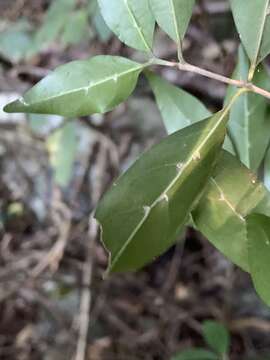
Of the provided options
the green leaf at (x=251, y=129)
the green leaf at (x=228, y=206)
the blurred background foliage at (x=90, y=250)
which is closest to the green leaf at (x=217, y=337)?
the blurred background foliage at (x=90, y=250)

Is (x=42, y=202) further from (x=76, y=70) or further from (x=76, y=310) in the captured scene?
(x=76, y=70)

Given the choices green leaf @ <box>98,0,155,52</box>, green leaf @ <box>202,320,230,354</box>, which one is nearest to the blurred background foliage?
green leaf @ <box>202,320,230,354</box>

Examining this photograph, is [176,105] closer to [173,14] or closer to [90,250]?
[173,14]

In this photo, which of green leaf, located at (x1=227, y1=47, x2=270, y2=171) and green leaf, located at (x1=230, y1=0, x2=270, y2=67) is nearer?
green leaf, located at (x1=230, y1=0, x2=270, y2=67)

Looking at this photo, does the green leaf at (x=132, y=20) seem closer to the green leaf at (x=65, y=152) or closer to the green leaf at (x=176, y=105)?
the green leaf at (x=176, y=105)

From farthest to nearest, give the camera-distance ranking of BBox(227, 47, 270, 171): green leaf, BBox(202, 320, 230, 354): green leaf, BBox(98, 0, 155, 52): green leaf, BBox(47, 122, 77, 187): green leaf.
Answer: BBox(47, 122, 77, 187): green leaf → BBox(202, 320, 230, 354): green leaf → BBox(227, 47, 270, 171): green leaf → BBox(98, 0, 155, 52): green leaf

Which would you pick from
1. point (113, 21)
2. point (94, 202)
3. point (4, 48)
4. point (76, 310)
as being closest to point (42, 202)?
point (94, 202)

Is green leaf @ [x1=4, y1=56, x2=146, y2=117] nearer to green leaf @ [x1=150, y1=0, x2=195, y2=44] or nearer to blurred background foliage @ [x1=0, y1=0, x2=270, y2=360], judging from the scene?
green leaf @ [x1=150, y1=0, x2=195, y2=44]
